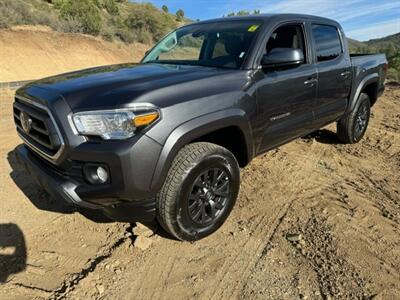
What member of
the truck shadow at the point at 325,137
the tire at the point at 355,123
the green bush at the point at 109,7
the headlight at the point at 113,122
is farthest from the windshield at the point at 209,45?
the green bush at the point at 109,7

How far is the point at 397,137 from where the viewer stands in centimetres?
656

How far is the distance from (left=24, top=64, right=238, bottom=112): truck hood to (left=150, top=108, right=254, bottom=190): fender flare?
0.68ft

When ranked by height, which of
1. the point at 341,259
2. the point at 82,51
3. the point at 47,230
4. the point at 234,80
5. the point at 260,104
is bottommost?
the point at 82,51

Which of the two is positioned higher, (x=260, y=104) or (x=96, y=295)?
(x=260, y=104)

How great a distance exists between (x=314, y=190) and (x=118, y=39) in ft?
80.2

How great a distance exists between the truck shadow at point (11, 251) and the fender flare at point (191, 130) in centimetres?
132

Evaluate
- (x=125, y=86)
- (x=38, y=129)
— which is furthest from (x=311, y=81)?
(x=38, y=129)

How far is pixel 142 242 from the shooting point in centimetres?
334

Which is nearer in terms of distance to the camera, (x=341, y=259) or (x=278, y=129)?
(x=341, y=259)

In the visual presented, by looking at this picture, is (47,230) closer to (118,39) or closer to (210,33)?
(210,33)

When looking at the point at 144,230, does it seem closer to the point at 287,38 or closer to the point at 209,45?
the point at 209,45

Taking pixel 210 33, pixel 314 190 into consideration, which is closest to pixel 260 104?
pixel 210 33

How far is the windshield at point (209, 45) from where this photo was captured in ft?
12.2

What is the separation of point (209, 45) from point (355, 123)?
115 inches
